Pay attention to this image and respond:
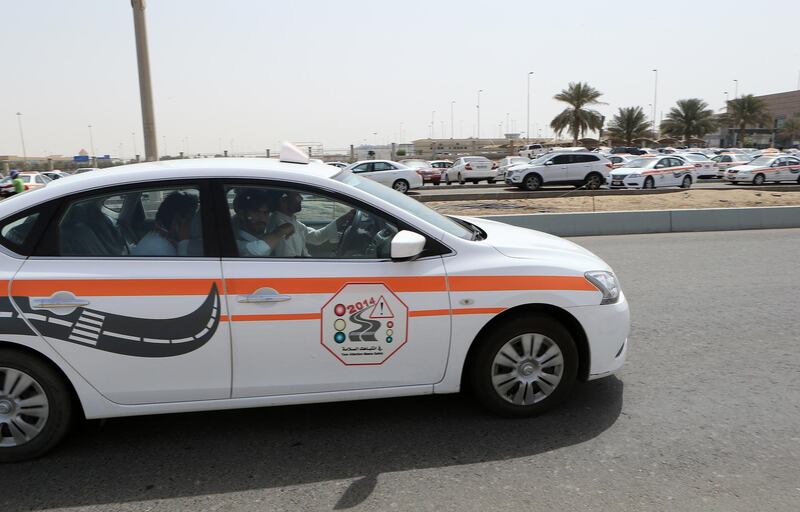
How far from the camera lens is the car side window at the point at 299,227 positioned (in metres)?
Answer: 3.62

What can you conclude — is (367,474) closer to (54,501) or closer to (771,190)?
(54,501)

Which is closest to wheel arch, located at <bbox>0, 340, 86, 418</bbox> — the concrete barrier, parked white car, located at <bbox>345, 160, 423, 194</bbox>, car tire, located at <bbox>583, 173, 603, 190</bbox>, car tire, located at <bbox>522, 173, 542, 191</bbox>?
the concrete barrier

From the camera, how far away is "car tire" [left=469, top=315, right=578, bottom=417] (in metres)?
3.77

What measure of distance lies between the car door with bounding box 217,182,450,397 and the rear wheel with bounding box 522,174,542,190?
23502mm

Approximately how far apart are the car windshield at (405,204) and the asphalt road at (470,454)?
119 cm

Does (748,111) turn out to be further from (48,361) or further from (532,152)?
(48,361)

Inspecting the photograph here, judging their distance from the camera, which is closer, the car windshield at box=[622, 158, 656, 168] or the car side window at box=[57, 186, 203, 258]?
the car side window at box=[57, 186, 203, 258]

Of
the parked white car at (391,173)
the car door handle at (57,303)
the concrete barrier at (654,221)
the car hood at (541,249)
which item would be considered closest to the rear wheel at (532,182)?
the parked white car at (391,173)

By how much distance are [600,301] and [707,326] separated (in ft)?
8.58

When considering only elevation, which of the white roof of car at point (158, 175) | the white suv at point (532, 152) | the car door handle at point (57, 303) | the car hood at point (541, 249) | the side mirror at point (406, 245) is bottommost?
the car door handle at point (57, 303)

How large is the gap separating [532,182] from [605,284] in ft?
75.8

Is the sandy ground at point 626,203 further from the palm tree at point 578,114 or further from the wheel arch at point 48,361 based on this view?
the palm tree at point 578,114

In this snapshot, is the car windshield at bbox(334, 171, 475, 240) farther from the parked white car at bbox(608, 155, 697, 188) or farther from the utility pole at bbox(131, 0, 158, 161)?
the parked white car at bbox(608, 155, 697, 188)

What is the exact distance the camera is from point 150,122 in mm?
15336
